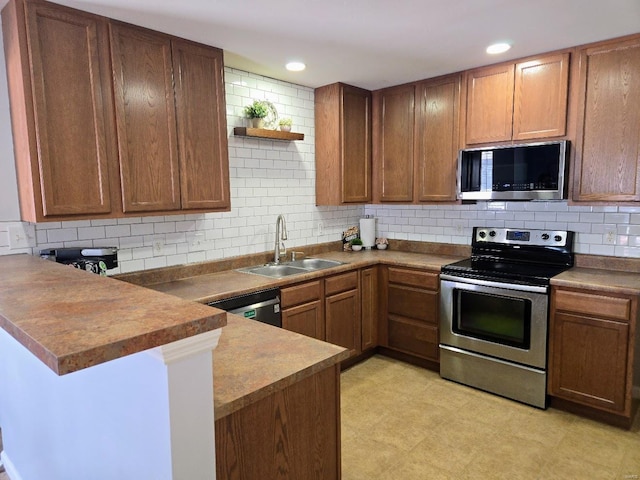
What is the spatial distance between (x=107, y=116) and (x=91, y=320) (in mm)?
1626

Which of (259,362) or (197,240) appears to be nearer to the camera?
(259,362)

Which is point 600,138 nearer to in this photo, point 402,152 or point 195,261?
point 402,152

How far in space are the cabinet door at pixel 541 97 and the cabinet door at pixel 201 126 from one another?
2122mm

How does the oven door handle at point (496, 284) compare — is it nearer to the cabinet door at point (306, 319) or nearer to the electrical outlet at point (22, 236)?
the cabinet door at point (306, 319)

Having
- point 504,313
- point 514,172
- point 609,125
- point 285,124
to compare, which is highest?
point 285,124

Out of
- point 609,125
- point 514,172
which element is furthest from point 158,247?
point 609,125

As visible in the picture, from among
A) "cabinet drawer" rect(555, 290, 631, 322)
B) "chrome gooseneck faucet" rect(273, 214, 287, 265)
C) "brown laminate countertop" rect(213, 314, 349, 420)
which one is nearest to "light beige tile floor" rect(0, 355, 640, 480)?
"cabinet drawer" rect(555, 290, 631, 322)

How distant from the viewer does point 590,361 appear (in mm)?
2635

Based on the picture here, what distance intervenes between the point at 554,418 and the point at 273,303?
78.8 inches

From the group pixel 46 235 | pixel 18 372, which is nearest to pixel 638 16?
pixel 46 235

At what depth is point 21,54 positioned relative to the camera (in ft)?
6.44

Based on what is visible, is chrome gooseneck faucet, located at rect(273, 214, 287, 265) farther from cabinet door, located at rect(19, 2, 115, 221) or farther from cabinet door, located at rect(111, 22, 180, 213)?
cabinet door, located at rect(19, 2, 115, 221)

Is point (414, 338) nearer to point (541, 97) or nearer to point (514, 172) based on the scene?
point (514, 172)

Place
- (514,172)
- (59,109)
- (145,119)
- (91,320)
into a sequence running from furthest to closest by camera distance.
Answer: (514,172) → (145,119) → (59,109) → (91,320)
